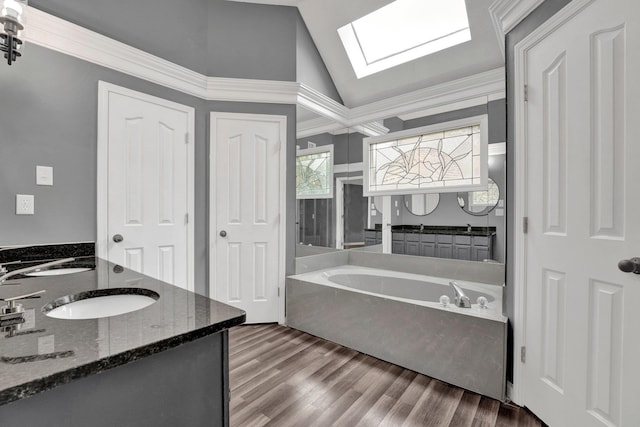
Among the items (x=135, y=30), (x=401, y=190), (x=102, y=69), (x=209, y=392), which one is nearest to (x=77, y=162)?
(x=102, y=69)

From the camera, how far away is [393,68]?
3018 millimetres

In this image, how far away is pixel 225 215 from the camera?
2.80 meters

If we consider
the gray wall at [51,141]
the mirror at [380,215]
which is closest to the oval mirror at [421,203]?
the mirror at [380,215]

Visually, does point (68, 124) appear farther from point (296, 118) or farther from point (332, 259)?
point (332, 259)

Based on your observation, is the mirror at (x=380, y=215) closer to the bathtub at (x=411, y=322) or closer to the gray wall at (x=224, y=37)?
the bathtub at (x=411, y=322)

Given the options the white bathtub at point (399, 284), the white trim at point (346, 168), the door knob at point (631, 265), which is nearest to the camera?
the door knob at point (631, 265)

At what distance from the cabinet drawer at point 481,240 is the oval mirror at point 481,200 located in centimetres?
20

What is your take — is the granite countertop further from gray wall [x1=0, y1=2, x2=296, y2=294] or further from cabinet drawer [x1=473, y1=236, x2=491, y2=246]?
cabinet drawer [x1=473, y1=236, x2=491, y2=246]

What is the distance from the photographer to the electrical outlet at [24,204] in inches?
70.0

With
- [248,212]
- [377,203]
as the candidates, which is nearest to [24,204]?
[248,212]

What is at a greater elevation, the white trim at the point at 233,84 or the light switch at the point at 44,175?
the white trim at the point at 233,84

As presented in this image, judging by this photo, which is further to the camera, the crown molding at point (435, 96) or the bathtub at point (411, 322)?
the crown molding at point (435, 96)

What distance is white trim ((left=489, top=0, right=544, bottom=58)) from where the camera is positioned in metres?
1.57

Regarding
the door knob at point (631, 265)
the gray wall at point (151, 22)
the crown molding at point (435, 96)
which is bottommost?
the door knob at point (631, 265)
